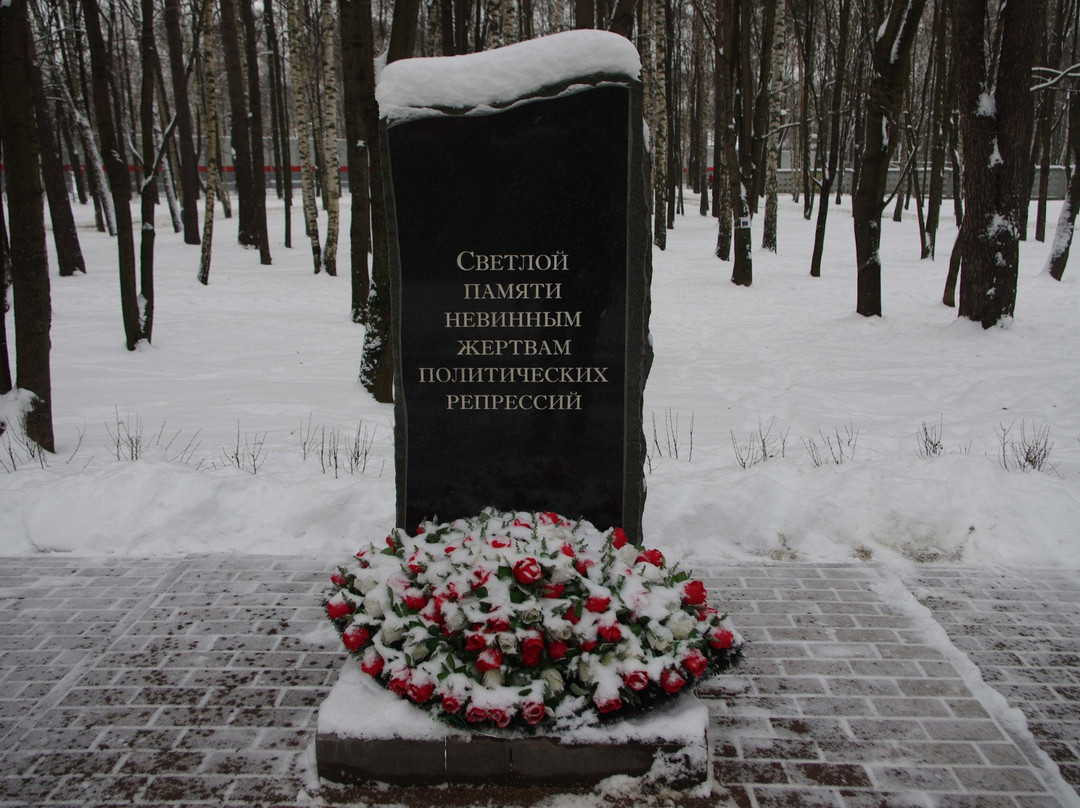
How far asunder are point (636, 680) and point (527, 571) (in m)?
0.56

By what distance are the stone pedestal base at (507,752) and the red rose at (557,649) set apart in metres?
0.26

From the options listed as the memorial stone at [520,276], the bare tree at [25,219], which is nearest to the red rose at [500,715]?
the memorial stone at [520,276]

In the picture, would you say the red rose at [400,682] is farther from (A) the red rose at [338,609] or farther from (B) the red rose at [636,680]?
(B) the red rose at [636,680]

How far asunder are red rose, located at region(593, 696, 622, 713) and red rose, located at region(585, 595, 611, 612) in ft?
1.12

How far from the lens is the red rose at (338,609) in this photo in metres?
3.32

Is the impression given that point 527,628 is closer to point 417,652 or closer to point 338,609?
point 417,652

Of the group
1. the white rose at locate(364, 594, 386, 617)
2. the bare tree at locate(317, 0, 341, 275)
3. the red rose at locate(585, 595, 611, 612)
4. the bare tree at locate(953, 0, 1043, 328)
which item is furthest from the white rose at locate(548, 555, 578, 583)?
the bare tree at locate(317, 0, 341, 275)

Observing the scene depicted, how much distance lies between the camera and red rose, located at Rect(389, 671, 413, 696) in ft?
9.75

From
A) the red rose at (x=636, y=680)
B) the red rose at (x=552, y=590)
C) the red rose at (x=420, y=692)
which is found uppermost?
the red rose at (x=552, y=590)

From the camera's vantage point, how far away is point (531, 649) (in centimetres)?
292

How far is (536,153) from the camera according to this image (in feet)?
12.2

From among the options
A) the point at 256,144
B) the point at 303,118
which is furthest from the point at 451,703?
the point at 256,144

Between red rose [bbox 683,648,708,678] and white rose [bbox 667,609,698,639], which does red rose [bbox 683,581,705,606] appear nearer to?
white rose [bbox 667,609,698,639]

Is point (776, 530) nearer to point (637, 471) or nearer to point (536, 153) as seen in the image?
point (637, 471)
